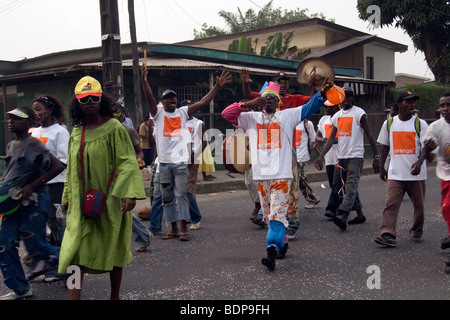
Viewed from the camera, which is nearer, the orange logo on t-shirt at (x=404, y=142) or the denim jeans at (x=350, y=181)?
the orange logo on t-shirt at (x=404, y=142)

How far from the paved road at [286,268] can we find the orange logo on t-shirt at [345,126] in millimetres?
1335

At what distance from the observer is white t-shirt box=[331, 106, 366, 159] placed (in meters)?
7.98

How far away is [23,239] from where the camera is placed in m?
5.03

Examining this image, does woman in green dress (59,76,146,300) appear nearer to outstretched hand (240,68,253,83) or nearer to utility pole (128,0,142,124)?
outstretched hand (240,68,253,83)

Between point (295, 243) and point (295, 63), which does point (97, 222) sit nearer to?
point (295, 243)

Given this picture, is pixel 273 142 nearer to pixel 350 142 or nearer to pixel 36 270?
pixel 350 142

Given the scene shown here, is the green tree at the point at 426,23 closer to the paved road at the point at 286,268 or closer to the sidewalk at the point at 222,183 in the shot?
the sidewalk at the point at 222,183

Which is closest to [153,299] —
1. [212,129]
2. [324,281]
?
[324,281]

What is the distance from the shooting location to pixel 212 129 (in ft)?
51.3

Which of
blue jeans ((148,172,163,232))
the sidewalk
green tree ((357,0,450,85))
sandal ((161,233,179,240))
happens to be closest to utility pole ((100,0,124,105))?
the sidewalk

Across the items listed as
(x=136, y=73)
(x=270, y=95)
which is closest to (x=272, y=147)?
(x=270, y=95)

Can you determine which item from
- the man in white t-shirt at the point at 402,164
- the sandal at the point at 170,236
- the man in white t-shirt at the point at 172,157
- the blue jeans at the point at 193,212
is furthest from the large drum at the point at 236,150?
the man in white t-shirt at the point at 402,164

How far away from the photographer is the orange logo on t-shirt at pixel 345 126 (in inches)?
315
